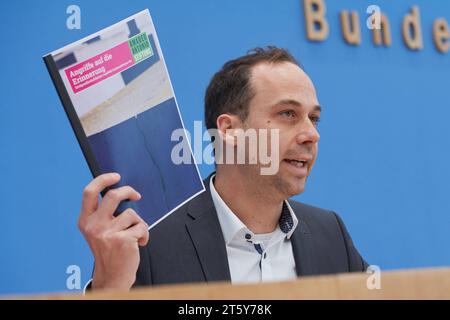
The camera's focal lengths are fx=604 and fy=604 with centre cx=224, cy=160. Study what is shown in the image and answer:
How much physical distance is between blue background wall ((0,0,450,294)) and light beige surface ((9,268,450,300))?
1612mm

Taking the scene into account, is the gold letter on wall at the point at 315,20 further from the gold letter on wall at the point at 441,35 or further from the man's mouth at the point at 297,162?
the man's mouth at the point at 297,162

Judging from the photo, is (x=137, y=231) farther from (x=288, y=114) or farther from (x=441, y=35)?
(x=441, y=35)

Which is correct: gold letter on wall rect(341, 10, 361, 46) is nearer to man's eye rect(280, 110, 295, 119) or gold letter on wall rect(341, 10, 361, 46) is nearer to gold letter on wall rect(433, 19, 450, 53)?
gold letter on wall rect(433, 19, 450, 53)

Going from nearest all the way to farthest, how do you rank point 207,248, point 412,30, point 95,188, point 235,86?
point 95,188
point 207,248
point 235,86
point 412,30

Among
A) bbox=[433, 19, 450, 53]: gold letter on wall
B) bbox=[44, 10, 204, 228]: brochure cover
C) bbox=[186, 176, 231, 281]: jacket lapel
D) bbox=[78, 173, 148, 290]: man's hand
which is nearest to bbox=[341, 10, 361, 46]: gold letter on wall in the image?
bbox=[433, 19, 450, 53]: gold letter on wall

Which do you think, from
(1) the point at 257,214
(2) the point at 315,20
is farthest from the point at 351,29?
(1) the point at 257,214

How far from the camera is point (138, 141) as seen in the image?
97cm

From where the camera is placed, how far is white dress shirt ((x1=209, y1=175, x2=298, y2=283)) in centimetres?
134

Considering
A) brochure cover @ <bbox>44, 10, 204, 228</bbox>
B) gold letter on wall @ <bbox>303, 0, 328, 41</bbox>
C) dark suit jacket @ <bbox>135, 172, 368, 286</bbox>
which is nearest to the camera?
brochure cover @ <bbox>44, 10, 204, 228</bbox>

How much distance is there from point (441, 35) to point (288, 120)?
1.61 meters

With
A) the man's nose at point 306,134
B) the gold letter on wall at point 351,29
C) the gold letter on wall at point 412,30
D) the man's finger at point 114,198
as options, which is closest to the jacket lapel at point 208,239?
the man's nose at point 306,134

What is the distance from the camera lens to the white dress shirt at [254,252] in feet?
4.41

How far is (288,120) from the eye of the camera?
1.43m

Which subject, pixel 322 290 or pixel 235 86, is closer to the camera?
pixel 322 290
